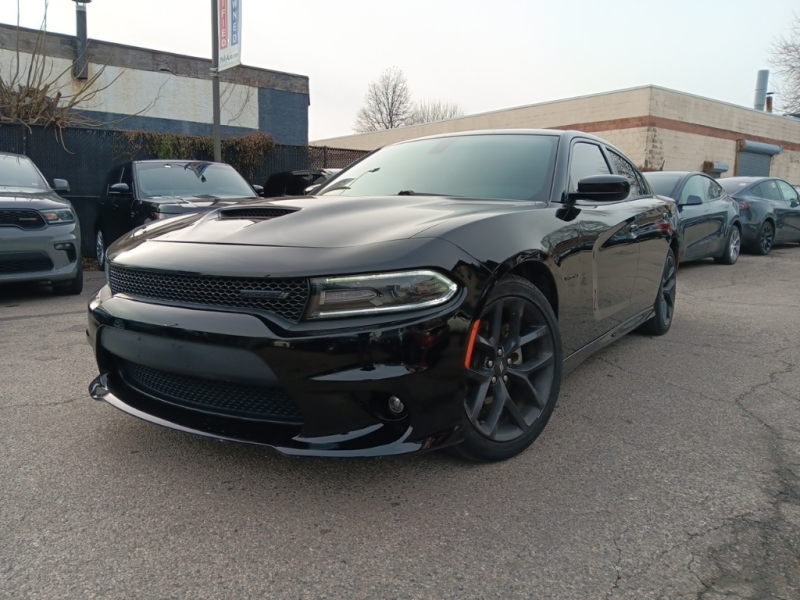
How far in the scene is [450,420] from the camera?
7.34ft

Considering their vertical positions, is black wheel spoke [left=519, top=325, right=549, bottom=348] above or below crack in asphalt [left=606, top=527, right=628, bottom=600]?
above

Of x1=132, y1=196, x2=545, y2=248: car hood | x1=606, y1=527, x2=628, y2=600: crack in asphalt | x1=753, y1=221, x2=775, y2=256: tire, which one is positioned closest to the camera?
x1=606, y1=527, x2=628, y2=600: crack in asphalt

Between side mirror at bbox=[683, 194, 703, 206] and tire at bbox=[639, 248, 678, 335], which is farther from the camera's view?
side mirror at bbox=[683, 194, 703, 206]

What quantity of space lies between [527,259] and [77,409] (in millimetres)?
2369

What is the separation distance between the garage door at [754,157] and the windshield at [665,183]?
69.9 feet

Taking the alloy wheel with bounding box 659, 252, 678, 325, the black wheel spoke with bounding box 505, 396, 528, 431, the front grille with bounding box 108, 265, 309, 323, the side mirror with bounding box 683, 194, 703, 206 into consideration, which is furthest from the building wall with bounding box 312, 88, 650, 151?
the front grille with bounding box 108, 265, 309, 323

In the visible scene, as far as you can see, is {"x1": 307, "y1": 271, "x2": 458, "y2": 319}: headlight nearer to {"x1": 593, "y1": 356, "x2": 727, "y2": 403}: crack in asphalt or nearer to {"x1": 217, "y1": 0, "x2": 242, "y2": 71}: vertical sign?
{"x1": 593, "y1": 356, "x2": 727, "y2": 403}: crack in asphalt

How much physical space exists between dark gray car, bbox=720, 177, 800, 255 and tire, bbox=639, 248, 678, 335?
6828 millimetres

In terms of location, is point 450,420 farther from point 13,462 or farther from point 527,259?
point 13,462

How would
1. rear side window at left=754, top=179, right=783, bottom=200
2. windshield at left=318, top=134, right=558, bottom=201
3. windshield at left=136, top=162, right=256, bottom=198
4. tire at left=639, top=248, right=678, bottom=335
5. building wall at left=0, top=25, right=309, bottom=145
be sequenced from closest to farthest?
windshield at left=318, top=134, right=558, bottom=201
tire at left=639, top=248, right=678, bottom=335
windshield at left=136, top=162, right=256, bottom=198
rear side window at left=754, top=179, right=783, bottom=200
building wall at left=0, top=25, right=309, bottom=145

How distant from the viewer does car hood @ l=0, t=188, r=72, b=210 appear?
589 cm

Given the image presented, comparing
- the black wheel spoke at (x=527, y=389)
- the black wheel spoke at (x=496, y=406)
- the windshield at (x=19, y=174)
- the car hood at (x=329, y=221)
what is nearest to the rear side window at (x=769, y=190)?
the car hood at (x=329, y=221)

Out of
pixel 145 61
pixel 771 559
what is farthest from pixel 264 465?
pixel 145 61

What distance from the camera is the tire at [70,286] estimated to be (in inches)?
259
